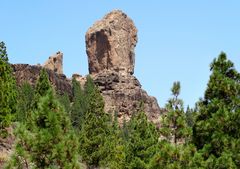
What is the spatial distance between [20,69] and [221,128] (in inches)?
4500

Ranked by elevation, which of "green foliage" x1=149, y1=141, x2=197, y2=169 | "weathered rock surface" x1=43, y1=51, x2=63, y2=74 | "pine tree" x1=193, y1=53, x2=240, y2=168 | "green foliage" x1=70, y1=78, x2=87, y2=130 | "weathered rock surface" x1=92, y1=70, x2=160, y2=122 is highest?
"weathered rock surface" x1=43, y1=51, x2=63, y2=74

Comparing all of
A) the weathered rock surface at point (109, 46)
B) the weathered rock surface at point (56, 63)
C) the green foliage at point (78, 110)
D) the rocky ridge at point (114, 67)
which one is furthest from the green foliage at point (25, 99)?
the weathered rock surface at point (56, 63)

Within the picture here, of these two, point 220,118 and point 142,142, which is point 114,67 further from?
point 220,118

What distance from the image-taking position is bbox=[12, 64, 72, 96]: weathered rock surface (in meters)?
126

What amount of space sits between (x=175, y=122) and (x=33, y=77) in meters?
110

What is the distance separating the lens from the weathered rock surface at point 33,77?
12569 cm

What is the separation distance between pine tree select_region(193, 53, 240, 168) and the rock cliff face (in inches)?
4555

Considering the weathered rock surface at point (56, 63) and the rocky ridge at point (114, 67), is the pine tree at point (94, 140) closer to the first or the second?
the rocky ridge at point (114, 67)

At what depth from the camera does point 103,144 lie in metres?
50.1

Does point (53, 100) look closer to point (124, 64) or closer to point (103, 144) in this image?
point (103, 144)

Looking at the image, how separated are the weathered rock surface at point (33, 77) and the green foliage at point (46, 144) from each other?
Result: 112m

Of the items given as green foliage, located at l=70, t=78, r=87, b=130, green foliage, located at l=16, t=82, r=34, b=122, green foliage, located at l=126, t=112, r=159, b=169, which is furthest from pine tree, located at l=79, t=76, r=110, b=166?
green foliage, located at l=70, t=78, r=87, b=130

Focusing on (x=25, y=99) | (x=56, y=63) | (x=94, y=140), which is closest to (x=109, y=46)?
(x=56, y=63)

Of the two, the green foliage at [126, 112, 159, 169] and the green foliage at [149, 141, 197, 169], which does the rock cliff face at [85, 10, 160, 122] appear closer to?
the green foliage at [126, 112, 159, 169]
